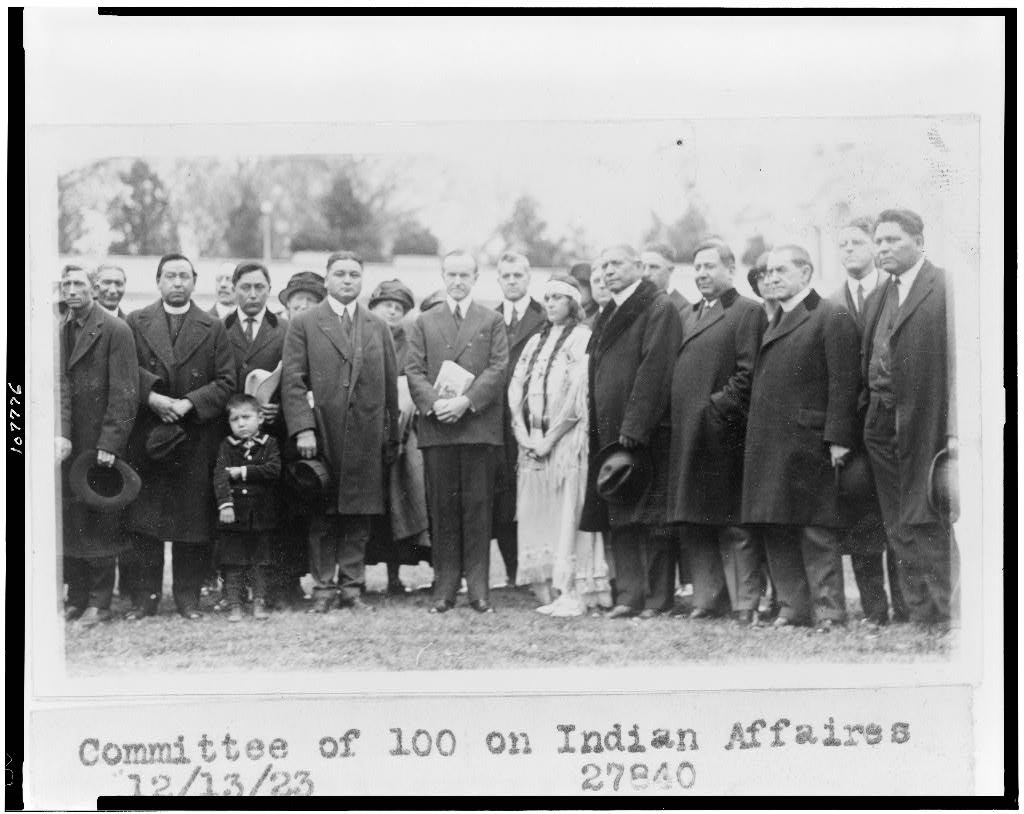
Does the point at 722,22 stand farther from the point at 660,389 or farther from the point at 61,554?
the point at 61,554

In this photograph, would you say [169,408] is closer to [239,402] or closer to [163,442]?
[163,442]

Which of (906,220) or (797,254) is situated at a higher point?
(906,220)

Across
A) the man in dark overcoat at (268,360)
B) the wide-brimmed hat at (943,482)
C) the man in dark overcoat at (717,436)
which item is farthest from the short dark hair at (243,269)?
the wide-brimmed hat at (943,482)

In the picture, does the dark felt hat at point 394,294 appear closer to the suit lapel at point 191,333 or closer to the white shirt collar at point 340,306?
the white shirt collar at point 340,306

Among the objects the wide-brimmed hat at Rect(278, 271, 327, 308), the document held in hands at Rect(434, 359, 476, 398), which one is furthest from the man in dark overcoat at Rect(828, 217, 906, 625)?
the wide-brimmed hat at Rect(278, 271, 327, 308)

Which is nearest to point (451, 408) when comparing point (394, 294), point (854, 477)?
point (394, 294)

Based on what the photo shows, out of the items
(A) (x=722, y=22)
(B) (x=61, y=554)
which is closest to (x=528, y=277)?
(A) (x=722, y=22)
